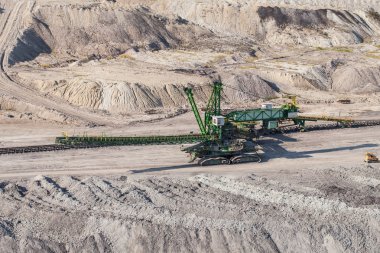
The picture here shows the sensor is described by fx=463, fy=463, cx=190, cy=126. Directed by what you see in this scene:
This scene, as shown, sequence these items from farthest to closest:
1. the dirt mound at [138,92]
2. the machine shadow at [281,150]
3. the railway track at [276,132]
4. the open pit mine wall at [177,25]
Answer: the open pit mine wall at [177,25]
the dirt mound at [138,92]
the machine shadow at [281,150]
the railway track at [276,132]

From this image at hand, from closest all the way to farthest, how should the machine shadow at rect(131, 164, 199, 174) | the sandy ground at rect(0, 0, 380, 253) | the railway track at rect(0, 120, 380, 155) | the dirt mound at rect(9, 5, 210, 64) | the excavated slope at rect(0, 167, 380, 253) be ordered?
the excavated slope at rect(0, 167, 380, 253) → the sandy ground at rect(0, 0, 380, 253) → the machine shadow at rect(131, 164, 199, 174) → the railway track at rect(0, 120, 380, 155) → the dirt mound at rect(9, 5, 210, 64)

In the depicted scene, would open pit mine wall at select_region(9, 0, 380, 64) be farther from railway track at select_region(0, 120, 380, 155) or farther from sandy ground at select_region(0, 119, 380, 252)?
sandy ground at select_region(0, 119, 380, 252)

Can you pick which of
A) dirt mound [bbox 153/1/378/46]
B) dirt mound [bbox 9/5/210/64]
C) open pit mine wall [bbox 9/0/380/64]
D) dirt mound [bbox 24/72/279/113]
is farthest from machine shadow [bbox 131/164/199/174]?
dirt mound [bbox 153/1/378/46]

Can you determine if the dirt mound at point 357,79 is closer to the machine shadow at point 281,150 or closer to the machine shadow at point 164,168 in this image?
the machine shadow at point 281,150

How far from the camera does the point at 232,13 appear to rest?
83562 millimetres

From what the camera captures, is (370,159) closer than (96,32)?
Yes

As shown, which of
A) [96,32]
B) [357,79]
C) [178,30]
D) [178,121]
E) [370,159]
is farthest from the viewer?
[178,30]

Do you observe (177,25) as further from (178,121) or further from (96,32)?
(178,121)

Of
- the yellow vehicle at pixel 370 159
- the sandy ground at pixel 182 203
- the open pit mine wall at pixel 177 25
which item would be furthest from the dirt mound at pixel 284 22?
the sandy ground at pixel 182 203

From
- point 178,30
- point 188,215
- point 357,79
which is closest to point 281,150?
point 188,215

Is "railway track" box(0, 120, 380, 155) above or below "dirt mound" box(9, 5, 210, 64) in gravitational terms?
below

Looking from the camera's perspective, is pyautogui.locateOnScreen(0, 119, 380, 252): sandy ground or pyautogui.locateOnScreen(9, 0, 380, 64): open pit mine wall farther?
pyautogui.locateOnScreen(9, 0, 380, 64): open pit mine wall

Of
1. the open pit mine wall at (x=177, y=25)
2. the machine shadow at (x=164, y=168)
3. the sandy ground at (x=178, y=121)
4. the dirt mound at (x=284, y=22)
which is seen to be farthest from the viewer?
the dirt mound at (x=284, y=22)

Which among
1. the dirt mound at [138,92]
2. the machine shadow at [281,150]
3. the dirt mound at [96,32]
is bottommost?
the machine shadow at [281,150]
